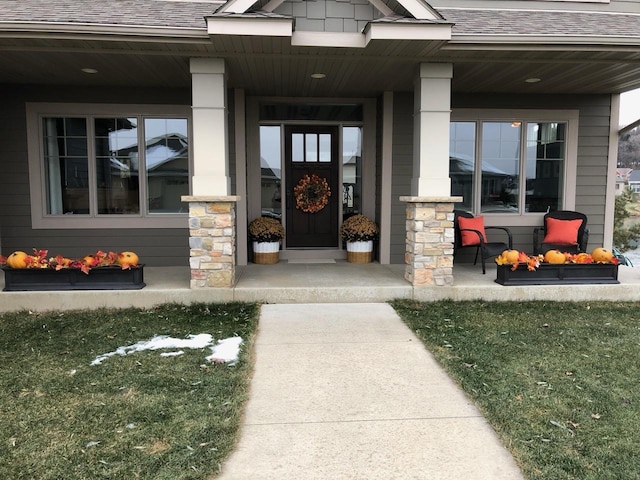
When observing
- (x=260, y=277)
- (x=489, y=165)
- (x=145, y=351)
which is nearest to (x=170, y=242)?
(x=260, y=277)

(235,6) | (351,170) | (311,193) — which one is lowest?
(311,193)

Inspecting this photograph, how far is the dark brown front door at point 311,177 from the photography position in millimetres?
7184

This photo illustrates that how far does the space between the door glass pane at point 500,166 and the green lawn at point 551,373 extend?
7.14 feet

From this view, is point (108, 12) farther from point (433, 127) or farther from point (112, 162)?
point (433, 127)

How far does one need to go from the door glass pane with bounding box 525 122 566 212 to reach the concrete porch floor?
161 centimetres

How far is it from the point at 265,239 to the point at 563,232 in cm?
409

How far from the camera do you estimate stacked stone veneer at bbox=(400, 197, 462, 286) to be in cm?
512

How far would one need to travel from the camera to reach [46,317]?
4.65 meters

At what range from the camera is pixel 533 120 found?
688 cm

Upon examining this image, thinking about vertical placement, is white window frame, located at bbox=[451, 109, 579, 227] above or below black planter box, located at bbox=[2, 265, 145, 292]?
above

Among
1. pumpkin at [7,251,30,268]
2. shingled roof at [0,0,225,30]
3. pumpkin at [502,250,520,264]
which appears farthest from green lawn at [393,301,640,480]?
pumpkin at [7,251,30,268]

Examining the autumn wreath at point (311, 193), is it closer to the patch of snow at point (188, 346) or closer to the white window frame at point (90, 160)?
the white window frame at point (90, 160)

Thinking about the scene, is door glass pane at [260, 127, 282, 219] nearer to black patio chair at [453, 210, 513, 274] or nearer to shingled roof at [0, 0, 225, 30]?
shingled roof at [0, 0, 225, 30]

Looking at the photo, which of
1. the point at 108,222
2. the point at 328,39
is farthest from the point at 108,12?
the point at 108,222
